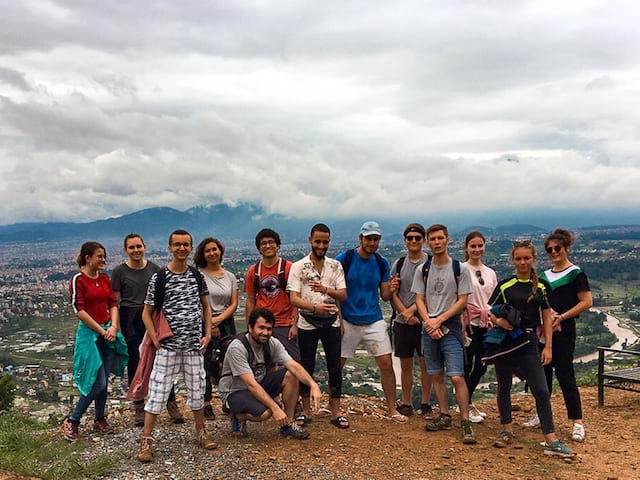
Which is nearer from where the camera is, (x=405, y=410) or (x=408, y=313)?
(x=408, y=313)

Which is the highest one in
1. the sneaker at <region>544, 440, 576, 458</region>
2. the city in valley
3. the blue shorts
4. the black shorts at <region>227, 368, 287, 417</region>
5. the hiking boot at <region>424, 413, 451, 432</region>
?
the blue shorts

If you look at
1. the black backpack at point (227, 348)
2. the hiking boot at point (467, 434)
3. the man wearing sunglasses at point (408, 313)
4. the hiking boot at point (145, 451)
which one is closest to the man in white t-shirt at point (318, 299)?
the black backpack at point (227, 348)

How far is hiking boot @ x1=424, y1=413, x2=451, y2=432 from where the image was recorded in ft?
21.3

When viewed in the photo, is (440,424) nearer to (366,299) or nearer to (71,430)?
(366,299)

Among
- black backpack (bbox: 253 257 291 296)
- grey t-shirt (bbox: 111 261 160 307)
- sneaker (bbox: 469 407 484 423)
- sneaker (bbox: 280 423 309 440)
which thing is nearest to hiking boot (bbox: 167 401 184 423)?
grey t-shirt (bbox: 111 261 160 307)

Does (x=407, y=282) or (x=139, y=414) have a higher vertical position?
(x=407, y=282)

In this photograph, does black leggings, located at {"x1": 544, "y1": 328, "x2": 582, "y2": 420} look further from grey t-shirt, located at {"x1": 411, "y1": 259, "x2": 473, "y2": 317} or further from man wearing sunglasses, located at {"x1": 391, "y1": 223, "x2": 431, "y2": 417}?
man wearing sunglasses, located at {"x1": 391, "y1": 223, "x2": 431, "y2": 417}

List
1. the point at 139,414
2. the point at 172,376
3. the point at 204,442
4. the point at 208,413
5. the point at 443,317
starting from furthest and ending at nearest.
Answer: the point at 208,413, the point at 139,414, the point at 443,317, the point at 204,442, the point at 172,376

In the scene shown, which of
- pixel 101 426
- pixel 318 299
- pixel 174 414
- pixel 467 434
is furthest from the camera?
pixel 174 414

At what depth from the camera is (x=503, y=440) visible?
617 cm

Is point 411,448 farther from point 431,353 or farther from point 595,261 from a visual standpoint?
point 595,261

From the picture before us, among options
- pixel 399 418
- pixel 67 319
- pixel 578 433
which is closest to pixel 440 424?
pixel 399 418

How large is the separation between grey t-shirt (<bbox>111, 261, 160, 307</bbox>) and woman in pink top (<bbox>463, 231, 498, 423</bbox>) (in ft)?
14.2

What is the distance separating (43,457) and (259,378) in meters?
2.44
